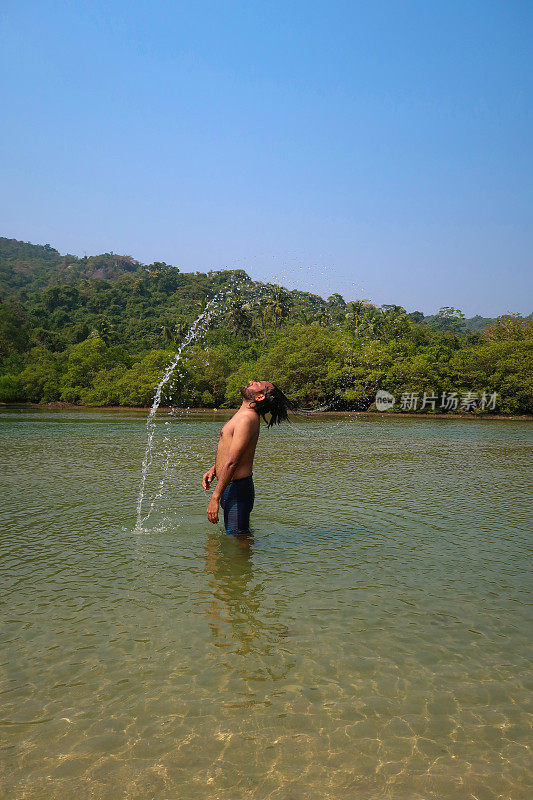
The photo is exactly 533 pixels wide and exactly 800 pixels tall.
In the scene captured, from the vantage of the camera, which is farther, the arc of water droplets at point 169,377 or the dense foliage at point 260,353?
the dense foliage at point 260,353

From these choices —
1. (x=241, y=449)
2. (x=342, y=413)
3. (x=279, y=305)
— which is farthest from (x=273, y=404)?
(x=279, y=305)

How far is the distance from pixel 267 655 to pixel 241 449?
2917 mm

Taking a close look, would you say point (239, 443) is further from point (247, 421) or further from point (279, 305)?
point (279, 305)

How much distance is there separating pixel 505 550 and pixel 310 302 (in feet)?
301

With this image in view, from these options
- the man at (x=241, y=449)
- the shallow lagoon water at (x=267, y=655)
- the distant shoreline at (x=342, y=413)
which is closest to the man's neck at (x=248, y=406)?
the man at (x=241, y=449)

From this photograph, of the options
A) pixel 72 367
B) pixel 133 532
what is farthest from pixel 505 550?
pixel 72 367

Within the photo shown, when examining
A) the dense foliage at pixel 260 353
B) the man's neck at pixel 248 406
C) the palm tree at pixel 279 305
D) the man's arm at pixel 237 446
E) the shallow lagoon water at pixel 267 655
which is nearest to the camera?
the shallow lagoon water at pixel 267 655

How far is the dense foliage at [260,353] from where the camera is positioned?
62.6m

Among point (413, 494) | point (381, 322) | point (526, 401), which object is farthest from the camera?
point (381, 322)

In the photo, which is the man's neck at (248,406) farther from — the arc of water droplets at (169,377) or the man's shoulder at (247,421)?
the arc of water droplets at (169,377)

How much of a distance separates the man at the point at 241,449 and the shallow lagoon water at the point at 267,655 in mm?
733

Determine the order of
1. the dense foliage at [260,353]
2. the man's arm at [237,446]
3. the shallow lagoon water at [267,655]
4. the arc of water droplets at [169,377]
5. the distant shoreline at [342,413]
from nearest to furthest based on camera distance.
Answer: the shallow lagoon water at [267,655] < the man's arm at [237,446] < the arc of water droplets at [169,377] < the distant shoreline at [342,413] < the dense foliage at [260,353]

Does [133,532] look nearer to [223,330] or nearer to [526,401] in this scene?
[526,401]

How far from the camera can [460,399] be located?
61.5 meters
